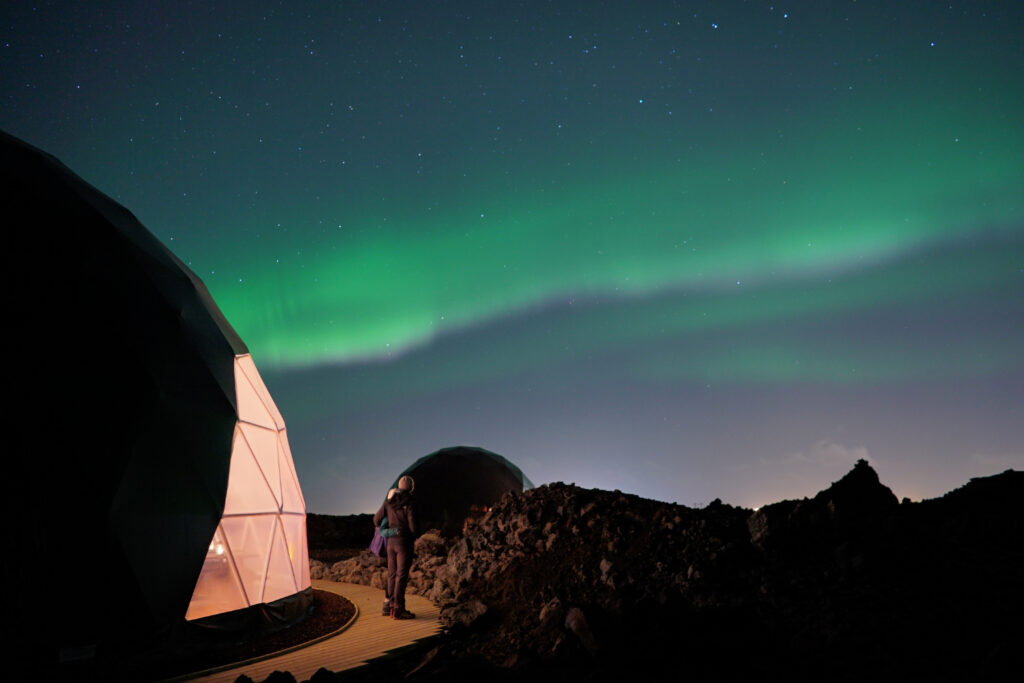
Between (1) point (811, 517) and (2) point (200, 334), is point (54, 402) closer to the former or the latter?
(2) point (200, 334)

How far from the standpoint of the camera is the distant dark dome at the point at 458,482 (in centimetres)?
2461

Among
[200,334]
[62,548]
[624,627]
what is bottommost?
[624,627]

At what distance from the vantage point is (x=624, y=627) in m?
6.62

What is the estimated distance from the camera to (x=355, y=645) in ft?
26.0

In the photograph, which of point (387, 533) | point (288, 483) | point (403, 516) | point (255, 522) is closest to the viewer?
point (255, 522)

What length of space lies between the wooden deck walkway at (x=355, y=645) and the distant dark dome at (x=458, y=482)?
1325cm

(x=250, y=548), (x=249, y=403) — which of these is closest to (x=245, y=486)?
(x=250, y=548)

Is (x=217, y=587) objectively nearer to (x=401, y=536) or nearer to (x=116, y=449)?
(x=116, y=449)

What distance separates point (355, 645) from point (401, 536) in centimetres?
182

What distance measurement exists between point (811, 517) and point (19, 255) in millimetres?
11042

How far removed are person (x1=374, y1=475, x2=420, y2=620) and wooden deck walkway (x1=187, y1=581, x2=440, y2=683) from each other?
11.0 inches

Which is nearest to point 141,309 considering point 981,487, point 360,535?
point 981,487

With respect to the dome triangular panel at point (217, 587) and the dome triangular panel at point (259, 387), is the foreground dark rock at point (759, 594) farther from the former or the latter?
the dome triangular panel at point (259, 387)

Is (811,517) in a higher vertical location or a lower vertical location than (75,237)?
lower
